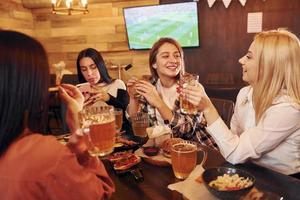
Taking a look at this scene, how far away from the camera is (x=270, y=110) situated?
133 centimetres

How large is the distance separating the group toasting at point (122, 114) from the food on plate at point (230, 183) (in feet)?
0.65

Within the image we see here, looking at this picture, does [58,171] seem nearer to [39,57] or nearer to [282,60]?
[39,57]

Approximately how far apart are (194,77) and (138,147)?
41 centimetres

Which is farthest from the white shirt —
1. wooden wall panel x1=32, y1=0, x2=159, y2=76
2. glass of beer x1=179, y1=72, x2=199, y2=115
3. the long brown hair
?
A: wooden wall panel x1=32, y1=0, x2=159, y2=76

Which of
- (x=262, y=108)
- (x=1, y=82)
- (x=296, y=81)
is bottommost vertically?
(x=262, y=108)

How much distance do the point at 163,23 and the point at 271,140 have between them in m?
3.37

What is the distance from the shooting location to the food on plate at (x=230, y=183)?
0.96 meters

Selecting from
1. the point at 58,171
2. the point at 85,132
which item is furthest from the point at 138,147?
the point at 58,171

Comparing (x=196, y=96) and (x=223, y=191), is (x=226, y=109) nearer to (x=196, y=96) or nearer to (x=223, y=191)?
(x=196, y=96)

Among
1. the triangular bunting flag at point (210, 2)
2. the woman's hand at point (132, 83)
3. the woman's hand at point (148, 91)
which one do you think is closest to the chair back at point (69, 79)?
the triangular bunting flag at point (210, 2)

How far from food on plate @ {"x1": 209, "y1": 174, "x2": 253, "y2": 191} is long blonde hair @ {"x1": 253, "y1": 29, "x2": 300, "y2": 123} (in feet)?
1.53

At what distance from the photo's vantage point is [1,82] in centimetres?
68

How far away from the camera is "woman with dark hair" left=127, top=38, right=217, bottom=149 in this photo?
1.79 m

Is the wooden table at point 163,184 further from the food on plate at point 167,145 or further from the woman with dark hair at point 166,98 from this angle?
the woman with dark hair at point 166,98
